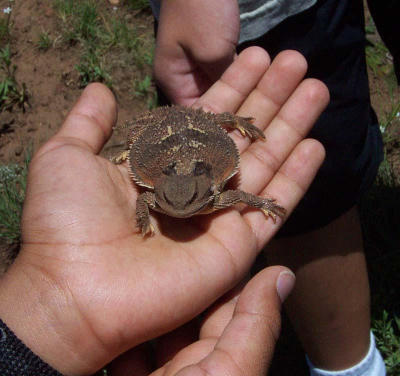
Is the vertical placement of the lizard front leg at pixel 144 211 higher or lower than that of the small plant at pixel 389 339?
higher

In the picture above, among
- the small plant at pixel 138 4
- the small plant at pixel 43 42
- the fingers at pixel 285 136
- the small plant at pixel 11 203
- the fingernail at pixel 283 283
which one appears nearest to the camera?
the fingernail at pixel 283 283

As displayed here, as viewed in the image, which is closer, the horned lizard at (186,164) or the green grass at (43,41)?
the horned lizard at (186,164)

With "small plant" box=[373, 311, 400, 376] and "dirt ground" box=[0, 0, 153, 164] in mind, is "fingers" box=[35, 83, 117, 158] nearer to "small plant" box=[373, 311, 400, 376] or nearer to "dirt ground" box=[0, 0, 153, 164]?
"dirt ground" box=[0, 0, 153, 164]

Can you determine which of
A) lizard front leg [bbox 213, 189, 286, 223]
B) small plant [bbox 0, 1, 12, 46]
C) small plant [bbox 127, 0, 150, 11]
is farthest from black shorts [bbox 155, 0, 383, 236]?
small plant [bbox 0, 1, 12, 46]

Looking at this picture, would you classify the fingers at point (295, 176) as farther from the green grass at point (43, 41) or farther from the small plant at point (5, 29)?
the small plant at point (5, 29)

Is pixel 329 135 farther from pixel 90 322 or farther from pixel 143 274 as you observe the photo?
pixel 90 322

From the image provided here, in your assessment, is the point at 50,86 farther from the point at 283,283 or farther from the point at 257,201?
the point at 283,283

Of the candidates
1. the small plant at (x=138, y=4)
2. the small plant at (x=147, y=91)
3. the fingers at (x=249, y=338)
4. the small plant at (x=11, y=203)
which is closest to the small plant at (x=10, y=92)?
the small plant at (x=11, y=203)

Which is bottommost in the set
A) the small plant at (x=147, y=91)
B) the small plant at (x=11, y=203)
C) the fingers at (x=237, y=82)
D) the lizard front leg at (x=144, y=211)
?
the small plant at (x=11, y=203)
